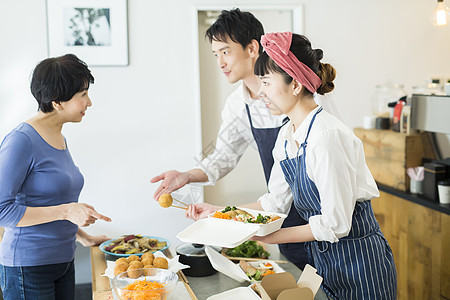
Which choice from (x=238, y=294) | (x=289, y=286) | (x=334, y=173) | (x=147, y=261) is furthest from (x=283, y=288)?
(x=147, y=261)

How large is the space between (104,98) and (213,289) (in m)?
2.24

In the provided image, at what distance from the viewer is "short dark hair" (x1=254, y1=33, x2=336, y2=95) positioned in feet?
6.05

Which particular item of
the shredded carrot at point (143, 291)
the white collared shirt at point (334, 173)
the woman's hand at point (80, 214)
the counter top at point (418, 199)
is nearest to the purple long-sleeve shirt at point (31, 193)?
the woman's hand at point (80, 214)

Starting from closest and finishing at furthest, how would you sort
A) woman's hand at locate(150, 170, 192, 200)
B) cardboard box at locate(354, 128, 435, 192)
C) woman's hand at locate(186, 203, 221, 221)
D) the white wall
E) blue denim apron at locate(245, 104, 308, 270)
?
1. woman's hand at locate(186, 203, 221, 221)
2. blue denim apron at locate(245, 104, 308, 270)
3. woman's hand at locate(150, 170, 192, 200)
4. cardboard box at locate(354, 128, 435, 192)
5. the white wall

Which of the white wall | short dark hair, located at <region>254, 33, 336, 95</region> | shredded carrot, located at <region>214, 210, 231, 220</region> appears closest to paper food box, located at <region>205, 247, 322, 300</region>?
shredded carrot, located at <region>214, 210, 231, 220</region>

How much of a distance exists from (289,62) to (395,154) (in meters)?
1.92

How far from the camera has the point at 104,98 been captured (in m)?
3.71

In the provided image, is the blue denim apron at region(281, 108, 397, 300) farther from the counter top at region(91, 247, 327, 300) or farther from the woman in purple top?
the woman in purple top

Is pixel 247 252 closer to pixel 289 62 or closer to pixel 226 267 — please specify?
pixel 226 267

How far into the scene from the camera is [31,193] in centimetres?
207

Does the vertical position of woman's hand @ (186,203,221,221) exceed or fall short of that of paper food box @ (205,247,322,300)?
it exceeds it

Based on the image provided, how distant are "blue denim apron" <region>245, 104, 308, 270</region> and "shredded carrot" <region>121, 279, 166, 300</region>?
77 cm

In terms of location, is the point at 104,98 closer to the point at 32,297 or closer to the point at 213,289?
the point at 32,297

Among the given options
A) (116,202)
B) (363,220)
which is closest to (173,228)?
(116,202)
